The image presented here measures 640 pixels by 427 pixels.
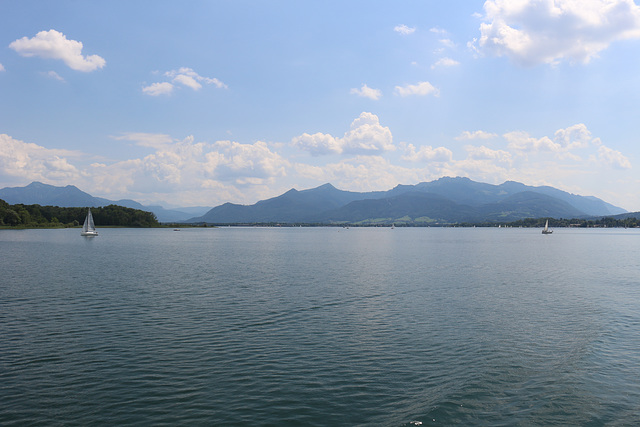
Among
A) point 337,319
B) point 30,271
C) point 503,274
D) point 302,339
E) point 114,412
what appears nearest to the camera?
point 114,412

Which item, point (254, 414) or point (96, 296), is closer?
point (254, 414)

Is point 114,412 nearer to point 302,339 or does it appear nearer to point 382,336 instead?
point 302,339

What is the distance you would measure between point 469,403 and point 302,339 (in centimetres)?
1474

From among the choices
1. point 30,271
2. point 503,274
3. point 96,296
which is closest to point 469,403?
point 96,296

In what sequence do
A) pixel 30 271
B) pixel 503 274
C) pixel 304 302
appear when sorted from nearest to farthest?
pixel 304 302
pixel 30 271
pixel 503 274

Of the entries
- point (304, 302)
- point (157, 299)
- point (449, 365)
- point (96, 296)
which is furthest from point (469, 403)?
point (96, 296)

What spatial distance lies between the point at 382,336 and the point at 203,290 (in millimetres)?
30021

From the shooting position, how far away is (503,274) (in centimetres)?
7969

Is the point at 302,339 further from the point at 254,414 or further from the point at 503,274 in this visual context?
the point at 503,274

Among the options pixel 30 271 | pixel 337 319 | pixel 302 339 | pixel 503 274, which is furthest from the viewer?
pixel 503 274

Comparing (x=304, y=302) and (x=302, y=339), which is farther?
(x=304, y=302)

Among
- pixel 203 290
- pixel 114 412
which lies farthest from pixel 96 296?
pixel 114 412

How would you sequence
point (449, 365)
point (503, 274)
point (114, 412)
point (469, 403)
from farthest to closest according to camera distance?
1. point (503, 274)
2. point (449, 365)
3. point (469, 403)
4. point (114, 412)

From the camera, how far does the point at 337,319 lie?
4072 centimetres
